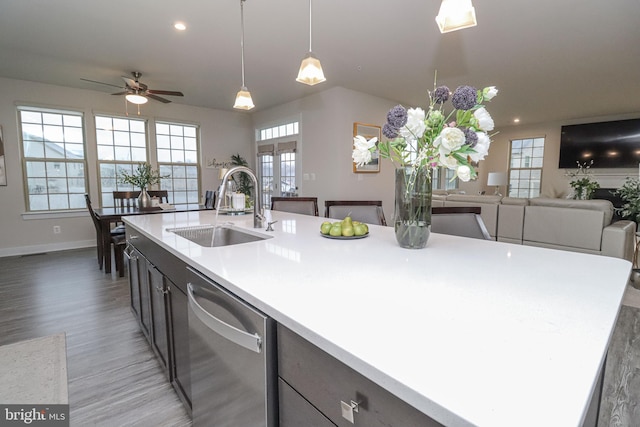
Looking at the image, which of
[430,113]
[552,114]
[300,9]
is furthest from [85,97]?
[552,114]

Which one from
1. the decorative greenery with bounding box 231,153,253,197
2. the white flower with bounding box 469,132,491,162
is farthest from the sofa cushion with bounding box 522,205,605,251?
the decorative greenery with bounding box 231,153,253,197

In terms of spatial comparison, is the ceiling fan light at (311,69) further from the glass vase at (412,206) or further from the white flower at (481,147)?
the white flower at (481,147)

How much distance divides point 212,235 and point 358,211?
1.19 metres

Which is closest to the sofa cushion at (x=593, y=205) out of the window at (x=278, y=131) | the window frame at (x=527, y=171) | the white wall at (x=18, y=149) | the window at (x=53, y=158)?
the window at (x=278, y=131)

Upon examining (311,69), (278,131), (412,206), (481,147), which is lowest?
(412,206)

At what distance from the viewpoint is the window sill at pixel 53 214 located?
16.1 ft

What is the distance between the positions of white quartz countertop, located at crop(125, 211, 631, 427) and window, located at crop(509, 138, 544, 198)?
27.5ft

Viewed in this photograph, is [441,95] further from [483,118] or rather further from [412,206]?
[412,206]

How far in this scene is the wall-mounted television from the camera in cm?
667

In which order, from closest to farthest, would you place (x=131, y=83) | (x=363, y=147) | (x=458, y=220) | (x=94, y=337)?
Answer: (x=363, y=147), (x=458, y=220), (x=94, y=337), (x=131, y=83)

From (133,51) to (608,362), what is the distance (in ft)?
15.7

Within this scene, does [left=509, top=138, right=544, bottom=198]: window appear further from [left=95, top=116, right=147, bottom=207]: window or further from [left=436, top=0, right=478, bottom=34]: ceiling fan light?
[left=95, top=116, right=147, bottom=207]: window

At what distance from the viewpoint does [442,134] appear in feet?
3.45

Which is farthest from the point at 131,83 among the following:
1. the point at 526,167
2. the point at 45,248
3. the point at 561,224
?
the point at 526,167
